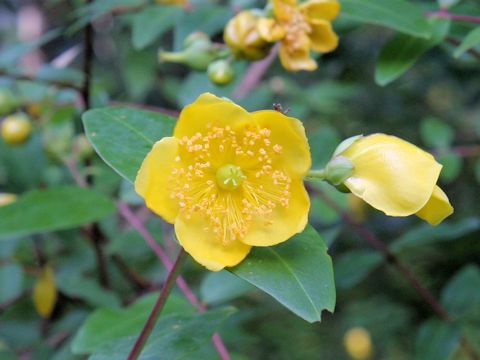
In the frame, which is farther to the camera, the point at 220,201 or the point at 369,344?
the point at 369,344

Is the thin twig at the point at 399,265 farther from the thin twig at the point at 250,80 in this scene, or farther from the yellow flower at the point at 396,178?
the yellow flower at the point at 396,178

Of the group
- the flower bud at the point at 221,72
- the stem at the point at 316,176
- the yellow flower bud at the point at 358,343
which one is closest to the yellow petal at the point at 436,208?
the stem at the point at 316,176

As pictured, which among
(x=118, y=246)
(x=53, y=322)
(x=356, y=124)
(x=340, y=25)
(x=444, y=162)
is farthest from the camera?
(x=356, y=124)

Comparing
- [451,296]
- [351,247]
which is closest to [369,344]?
[351,247]

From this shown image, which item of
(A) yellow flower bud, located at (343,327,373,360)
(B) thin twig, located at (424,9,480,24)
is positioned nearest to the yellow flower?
(B) thin twig, located at (424,9,480,24)

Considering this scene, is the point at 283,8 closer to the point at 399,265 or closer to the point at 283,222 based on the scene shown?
the point at 283,222

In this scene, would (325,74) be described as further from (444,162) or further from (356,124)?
(444,162)

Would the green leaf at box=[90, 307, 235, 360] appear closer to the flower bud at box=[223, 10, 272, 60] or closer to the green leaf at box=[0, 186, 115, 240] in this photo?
the green leaf at box=[0, 186, 115, 240]
